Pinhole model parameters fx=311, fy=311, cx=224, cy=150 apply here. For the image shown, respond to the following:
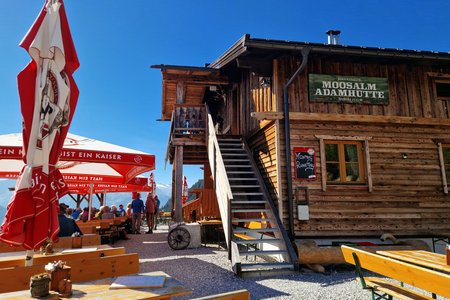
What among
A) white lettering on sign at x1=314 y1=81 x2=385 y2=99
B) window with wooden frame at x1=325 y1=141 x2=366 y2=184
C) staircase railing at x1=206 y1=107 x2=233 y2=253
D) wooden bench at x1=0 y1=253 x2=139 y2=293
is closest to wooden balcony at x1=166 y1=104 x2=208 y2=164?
staircase railing at x1=206 y1=107 x2=233 y2=253

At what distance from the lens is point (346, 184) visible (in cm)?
850

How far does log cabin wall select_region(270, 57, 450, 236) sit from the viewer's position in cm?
829

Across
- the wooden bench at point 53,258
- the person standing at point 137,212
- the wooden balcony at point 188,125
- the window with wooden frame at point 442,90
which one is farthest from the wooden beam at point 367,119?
the person standing at point 137,212

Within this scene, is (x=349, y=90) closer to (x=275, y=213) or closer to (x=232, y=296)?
(x=275, y=213)

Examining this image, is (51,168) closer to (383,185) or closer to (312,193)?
(312,193)

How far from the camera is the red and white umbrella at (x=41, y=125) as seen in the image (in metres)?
3.09

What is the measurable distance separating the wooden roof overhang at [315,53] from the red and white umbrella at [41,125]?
17.9 ft

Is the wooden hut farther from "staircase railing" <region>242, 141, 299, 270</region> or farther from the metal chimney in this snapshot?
the metal chimney

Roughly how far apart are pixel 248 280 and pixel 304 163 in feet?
11.8

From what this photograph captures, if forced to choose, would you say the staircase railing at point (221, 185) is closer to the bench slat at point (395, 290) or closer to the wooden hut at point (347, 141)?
the wooden hut at point (347, 141)

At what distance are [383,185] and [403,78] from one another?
3313 millimetres

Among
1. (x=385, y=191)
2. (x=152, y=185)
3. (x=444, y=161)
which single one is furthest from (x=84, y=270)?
(x=152, y=185)

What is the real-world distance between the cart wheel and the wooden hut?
1.72 m

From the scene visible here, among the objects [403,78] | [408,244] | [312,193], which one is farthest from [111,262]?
[403,78]
